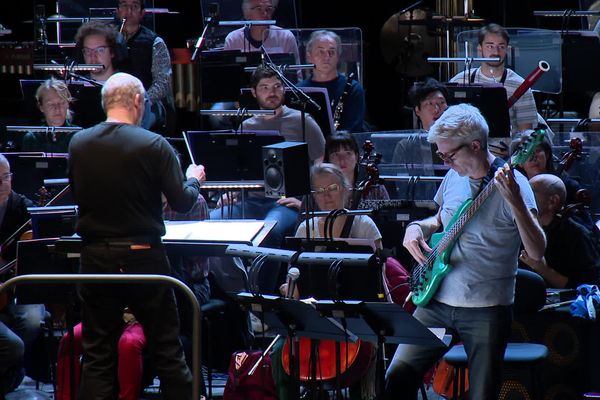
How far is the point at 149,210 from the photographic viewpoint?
567 centimetres

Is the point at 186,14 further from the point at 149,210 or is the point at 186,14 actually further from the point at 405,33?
the point at 149,210

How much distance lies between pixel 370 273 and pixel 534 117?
3735 mm

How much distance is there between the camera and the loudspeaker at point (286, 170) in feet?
19.8

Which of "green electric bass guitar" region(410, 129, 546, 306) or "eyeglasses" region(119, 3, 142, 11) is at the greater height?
"eyeglasses" region(119, 3, 142, 11)

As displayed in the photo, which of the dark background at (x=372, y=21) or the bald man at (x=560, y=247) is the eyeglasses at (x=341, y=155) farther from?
the dark background at (x=372, y=21)

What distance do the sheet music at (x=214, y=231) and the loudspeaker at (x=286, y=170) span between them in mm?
231

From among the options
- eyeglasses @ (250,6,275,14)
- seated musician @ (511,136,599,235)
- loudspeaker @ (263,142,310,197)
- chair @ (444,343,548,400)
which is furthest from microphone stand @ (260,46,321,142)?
chair @ (444,343,548,400)

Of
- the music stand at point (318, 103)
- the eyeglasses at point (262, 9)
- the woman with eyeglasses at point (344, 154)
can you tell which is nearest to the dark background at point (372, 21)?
the eyeglasses at point (262, 9)

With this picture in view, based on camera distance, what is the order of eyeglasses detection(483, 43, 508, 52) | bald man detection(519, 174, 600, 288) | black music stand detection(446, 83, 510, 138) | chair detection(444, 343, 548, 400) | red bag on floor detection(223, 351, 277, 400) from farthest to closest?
eyeglasses detection(483, 43, 508, 52)
black music stand detection(446, 83, 510, 138)
bald man detection(519, 174, 600, 288)
red bag on floor detection(223, 351, 277, 400)
chair detection(444, 343, 548, 400)

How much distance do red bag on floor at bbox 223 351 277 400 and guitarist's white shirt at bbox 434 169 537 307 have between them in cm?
157

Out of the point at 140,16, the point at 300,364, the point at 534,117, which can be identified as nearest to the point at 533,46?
the point at 534,117

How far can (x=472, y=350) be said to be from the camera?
5203 mm

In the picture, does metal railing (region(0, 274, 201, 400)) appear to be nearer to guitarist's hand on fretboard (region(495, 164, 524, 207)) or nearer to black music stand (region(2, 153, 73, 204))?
guitarist's hand on fretboard (region(495, 164, 524, 207))

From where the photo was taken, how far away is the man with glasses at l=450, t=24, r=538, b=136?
862cm
